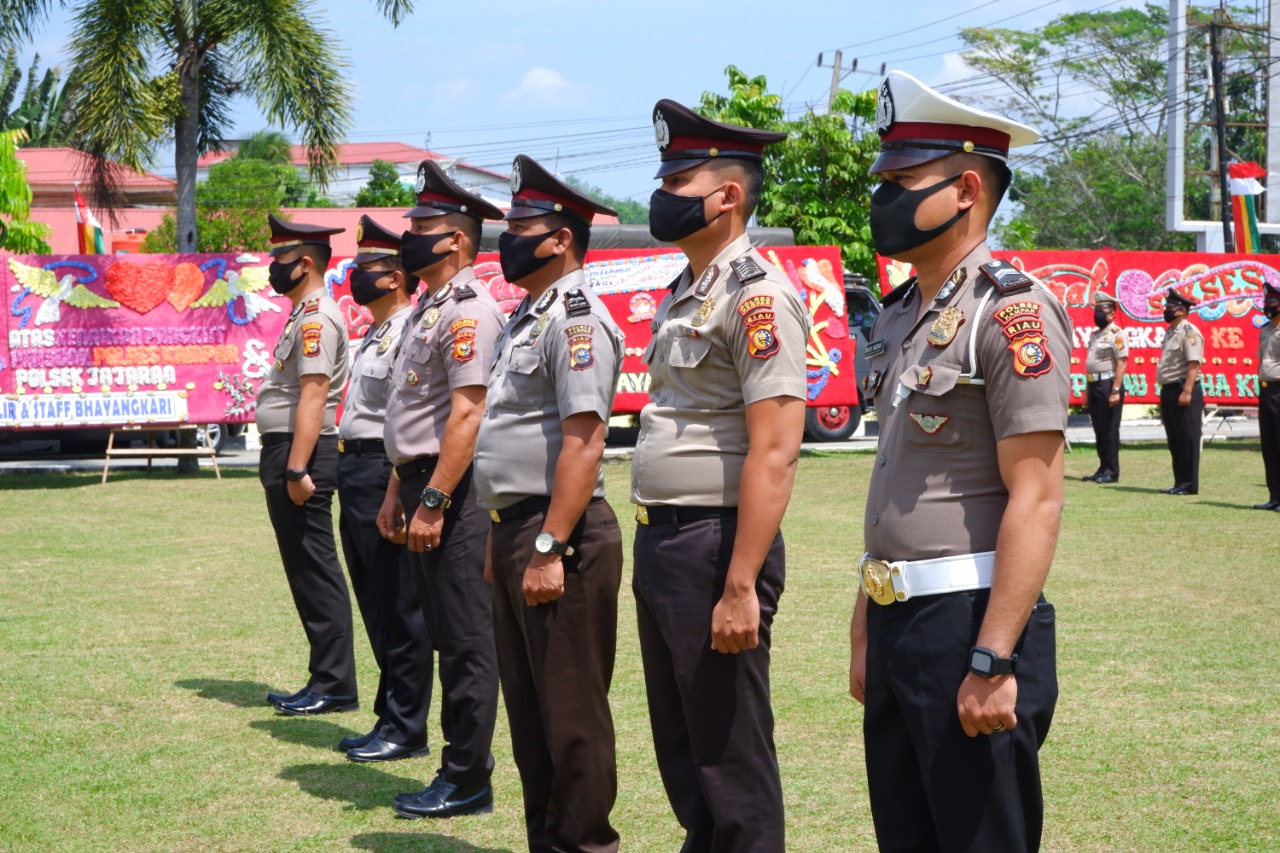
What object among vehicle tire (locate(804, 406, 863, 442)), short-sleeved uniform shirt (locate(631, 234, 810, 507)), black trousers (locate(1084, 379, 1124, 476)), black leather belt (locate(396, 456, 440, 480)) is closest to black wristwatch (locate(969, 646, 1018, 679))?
short-sleeved uniform shirt (locate(631, 234, 810, 507))

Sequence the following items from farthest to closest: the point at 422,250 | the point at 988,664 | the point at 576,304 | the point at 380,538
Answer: the point at 380,538 → the point at 422,250 → the point at 576,304 → the point at 988,664

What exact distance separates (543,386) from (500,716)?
2506 mm

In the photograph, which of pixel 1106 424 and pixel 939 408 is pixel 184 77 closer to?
pixel 1106 424

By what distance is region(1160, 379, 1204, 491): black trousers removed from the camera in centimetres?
1372

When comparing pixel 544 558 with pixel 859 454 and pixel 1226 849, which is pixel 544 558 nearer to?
pixel 1226 849

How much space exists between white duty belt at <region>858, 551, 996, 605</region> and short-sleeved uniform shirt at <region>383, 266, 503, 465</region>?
238 cm

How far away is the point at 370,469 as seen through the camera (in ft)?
18.4

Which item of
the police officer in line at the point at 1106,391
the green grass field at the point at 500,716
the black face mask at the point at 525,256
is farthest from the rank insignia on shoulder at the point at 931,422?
the police officer in line at the point at 1106,391

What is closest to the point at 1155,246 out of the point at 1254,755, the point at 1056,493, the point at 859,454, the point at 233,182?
the point at 859,454

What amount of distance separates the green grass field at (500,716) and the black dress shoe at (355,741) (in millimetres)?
64

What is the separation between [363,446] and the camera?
565 centimetres

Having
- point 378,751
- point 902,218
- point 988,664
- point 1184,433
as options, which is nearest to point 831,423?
point 1184,433

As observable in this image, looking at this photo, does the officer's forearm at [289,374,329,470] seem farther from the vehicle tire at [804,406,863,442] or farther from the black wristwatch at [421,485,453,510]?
the vehicle tire at [804,406,863,442]

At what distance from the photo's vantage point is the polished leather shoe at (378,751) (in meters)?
5.35
